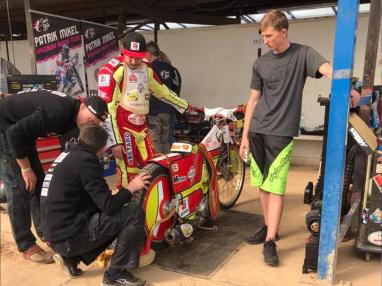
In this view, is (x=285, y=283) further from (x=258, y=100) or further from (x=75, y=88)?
(x=75, y=88)

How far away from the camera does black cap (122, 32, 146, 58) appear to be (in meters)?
3.23

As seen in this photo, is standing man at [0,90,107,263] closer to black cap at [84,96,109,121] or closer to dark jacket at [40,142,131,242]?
black cap at [84,96,109,121]

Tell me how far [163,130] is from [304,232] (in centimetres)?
227

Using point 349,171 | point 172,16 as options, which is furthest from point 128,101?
point 172,16

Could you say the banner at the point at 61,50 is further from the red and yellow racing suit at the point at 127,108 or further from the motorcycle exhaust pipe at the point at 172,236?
the motorcycle exhaust pipe at the point at 172,236

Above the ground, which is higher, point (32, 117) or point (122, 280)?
point (32, 117)

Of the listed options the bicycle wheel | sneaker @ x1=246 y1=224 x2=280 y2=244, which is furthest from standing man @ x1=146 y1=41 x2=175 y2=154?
sneaker @ x1=246 y1=224 x2=280 y2=244

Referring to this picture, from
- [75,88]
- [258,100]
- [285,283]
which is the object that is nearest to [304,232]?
[285,283]

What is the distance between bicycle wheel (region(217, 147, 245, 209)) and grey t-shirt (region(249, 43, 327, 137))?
108 centimetres

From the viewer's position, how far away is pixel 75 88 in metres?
5.43

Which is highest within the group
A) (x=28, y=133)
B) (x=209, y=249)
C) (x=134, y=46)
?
(x=134, y=46)

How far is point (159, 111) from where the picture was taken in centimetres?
504

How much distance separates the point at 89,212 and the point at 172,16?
575cm

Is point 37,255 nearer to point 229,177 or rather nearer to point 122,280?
point 122,280
